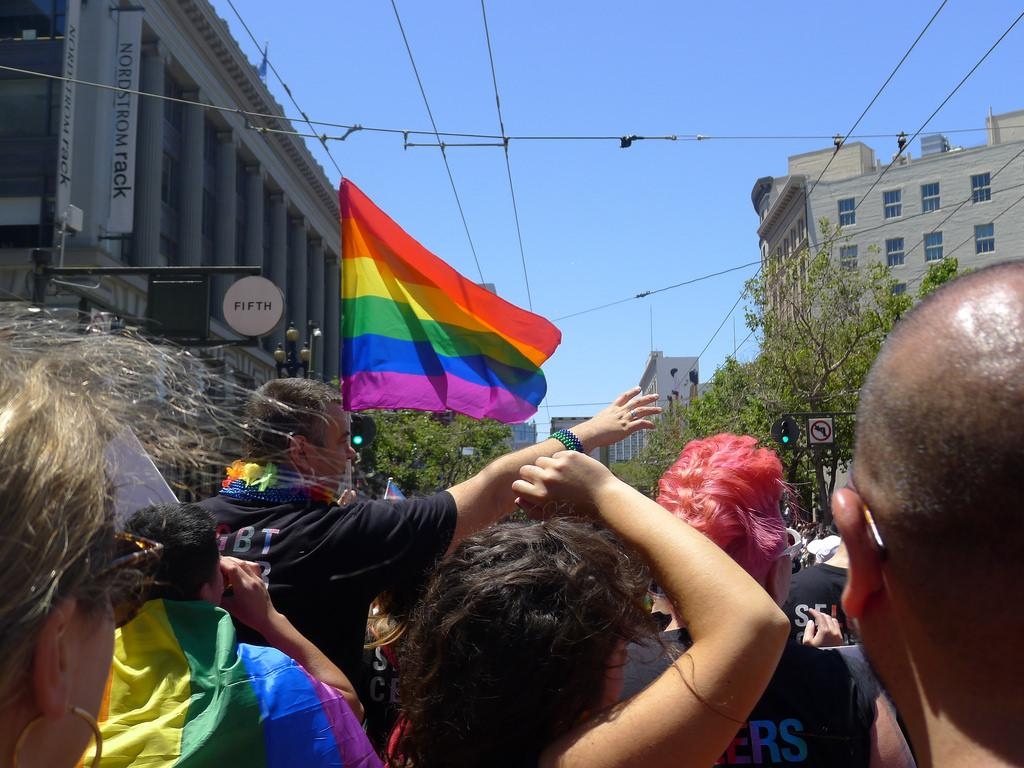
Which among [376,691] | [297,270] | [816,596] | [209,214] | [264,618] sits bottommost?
[376,691]

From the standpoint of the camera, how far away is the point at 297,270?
45750mm

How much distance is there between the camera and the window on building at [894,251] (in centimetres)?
5984

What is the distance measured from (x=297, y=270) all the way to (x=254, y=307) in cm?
3164

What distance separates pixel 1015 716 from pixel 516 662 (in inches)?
35.3

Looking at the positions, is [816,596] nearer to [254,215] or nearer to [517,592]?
[517,592]

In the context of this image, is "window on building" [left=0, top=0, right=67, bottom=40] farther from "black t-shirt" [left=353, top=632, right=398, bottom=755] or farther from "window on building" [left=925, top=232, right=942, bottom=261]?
"window on building" [left=925, top=232, right=942, bottom=261]

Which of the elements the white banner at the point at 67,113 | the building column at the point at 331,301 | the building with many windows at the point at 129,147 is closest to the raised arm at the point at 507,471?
the building with many windows at the point at 129,147

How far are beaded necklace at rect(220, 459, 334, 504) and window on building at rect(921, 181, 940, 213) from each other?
62.3 metres

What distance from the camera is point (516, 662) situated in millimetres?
1793

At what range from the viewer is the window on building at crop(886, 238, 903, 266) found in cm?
5984

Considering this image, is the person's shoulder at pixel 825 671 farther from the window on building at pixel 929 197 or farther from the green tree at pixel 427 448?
the window on building at pixel 929 197

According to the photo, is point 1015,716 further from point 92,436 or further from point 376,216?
point 376,216

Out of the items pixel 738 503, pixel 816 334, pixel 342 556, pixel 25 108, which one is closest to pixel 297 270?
pixel 25 108

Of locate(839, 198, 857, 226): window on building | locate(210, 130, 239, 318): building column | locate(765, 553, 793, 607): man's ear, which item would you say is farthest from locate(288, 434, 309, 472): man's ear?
locate(839, 198, 857, 226): window on building
